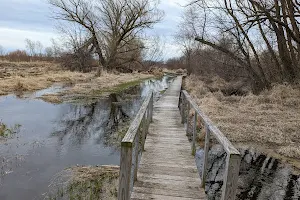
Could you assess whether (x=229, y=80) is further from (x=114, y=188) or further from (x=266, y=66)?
(x=114, y=188)

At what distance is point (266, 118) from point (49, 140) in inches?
314

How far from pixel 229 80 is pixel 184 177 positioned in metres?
19.2

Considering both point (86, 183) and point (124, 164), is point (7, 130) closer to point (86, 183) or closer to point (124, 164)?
point (86, 183)

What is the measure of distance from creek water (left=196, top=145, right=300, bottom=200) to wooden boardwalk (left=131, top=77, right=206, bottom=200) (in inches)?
28.8

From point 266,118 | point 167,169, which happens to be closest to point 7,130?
point 167,169

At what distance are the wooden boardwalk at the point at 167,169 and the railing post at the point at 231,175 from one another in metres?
1.35

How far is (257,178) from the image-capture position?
6230 millimetres

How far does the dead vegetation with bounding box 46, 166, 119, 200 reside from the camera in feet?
16.7

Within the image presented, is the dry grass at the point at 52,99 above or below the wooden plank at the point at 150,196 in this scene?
above

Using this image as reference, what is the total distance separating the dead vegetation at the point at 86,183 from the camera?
201 inches

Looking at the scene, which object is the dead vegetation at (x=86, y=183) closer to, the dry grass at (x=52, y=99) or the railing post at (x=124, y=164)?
the railing post at (x=124, y=164)

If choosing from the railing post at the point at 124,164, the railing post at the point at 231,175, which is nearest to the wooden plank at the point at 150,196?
the railing post at the point at 124,164

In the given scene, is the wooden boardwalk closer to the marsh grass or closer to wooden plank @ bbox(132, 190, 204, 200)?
wooden plank @ bbox(132, 190, 204, 200)

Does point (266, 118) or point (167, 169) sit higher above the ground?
point (266, 118)
